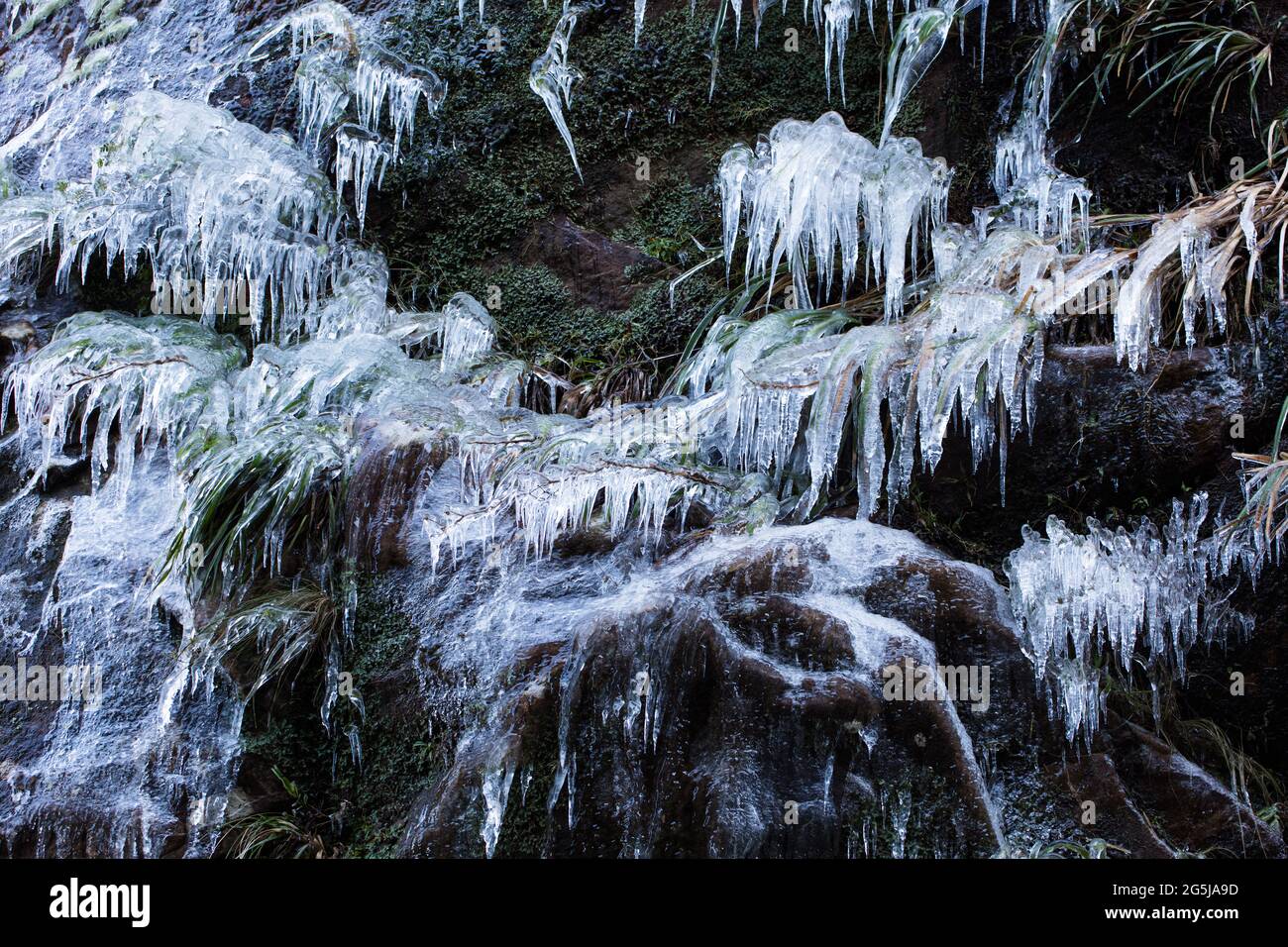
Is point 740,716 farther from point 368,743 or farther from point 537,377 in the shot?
point 537,377

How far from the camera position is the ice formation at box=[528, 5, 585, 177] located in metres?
5.60

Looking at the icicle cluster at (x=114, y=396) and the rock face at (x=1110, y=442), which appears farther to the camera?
the icicle cluster at (x=114, y=396)

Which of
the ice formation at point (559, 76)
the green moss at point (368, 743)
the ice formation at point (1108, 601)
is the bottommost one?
the green moss at point (368, 743)

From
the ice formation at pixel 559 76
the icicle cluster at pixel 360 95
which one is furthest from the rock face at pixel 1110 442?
the icicle cluster at pixel 360 95

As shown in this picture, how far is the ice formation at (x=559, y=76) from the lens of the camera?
560cm

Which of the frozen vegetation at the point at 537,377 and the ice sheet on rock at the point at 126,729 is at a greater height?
the frozen vegetation at the point at 537,377

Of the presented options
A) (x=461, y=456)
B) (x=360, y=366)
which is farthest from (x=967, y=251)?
(x=360, y=366)

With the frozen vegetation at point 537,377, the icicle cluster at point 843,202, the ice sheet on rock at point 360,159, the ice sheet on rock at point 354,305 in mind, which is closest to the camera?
the frozen vegetation at point 537,377

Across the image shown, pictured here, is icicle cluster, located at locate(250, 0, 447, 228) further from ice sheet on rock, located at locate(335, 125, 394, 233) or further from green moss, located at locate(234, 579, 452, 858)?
green moss, located at locate(234, 579, 452, 858)

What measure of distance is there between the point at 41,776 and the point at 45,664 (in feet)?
1.50

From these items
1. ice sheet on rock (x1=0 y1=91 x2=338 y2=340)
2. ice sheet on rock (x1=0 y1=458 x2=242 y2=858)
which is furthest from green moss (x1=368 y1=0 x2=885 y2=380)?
ice sheet on rock (x1=0 y1=458 x2=242 y2=858)

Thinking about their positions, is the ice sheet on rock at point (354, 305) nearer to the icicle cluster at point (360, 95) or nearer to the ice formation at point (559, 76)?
the icicle cluster at point (360, 95)

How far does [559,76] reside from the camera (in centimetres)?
575

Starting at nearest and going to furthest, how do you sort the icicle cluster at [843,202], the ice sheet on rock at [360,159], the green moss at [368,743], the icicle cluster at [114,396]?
the green moss at [368,743]
the icicle cluster at [843,202]
the icicle cluster at [114,396]
the ice sheet on rock at [360,159]
